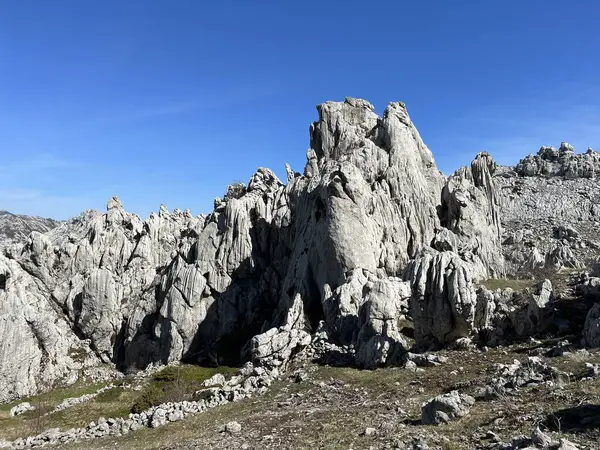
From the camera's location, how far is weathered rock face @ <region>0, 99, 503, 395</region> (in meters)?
Result: 51.6

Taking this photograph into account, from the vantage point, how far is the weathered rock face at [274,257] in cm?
5156

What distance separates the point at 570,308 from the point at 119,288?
60.4m

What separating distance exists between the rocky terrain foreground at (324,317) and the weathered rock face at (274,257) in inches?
11.4

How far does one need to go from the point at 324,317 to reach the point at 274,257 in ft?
67.5

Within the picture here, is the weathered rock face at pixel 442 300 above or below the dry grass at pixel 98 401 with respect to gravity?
above

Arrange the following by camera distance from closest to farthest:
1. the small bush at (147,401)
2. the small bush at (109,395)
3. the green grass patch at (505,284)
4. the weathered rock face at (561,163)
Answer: the small bush at (147,401) → the small bush at (109,395) → the green grass patch at (505,284) → the weathered rock face at (561,163)

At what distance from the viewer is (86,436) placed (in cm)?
2941

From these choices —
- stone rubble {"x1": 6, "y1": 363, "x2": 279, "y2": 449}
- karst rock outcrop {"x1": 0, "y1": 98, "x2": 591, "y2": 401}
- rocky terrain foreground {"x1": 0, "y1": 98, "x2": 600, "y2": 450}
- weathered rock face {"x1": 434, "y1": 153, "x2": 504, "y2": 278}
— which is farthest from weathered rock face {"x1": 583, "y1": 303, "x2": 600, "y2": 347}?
stone rubble {"x1": 6, "y1": 363, "x2": 279, "y2": 449}

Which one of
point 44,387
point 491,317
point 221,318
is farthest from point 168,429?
point 44,387

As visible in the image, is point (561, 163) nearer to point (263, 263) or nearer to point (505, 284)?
point (505, 284)

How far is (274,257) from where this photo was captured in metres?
67.8

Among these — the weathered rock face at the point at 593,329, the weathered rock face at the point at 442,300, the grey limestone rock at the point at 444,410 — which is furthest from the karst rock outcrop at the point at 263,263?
the grey limestone rock at the point at 444,410

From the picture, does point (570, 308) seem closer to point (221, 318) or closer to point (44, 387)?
point (221, 318)

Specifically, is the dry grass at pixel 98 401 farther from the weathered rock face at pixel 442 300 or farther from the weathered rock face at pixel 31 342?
the weathered rock face at pixel 442 300
